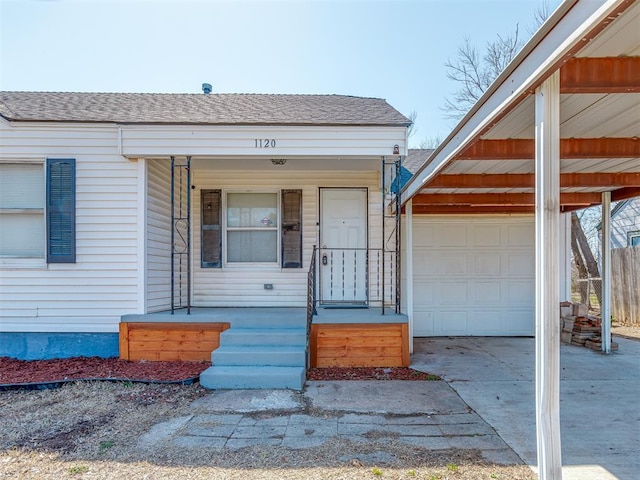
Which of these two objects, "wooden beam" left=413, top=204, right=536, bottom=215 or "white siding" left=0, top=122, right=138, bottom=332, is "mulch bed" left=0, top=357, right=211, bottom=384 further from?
"wooden beam" left=413, top=204, right=536, bottom=215

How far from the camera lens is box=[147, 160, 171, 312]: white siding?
576cm

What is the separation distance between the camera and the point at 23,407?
12.7 feet

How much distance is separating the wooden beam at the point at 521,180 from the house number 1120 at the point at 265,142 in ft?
7.00

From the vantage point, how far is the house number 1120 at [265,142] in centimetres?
549

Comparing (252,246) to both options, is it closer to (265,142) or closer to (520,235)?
(265,142)

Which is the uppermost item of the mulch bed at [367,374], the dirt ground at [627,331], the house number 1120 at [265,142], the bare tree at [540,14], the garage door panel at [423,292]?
the bare tree at [540,14]

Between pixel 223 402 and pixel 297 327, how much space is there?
1572 mm

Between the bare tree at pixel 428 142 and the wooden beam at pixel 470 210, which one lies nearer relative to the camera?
the wooden beam at pixel 470 210

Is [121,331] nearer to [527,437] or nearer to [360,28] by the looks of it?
[527,437]

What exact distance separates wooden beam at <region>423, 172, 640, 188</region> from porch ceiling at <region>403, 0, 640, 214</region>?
0.04ft

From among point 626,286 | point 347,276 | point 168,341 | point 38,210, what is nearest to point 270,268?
point 347,276

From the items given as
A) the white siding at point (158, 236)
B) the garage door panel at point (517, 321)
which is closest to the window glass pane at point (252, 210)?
the white siding at point (158, 236)

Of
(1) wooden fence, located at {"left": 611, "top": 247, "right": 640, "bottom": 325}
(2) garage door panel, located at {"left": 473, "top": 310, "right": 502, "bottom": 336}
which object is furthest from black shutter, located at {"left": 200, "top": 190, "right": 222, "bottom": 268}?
(1) wooden fence, located at {"left": 611, "top": 247, "right": 640, "bottom": 325}

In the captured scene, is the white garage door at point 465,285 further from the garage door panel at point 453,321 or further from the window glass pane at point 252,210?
the window glass pane at point 252,210
